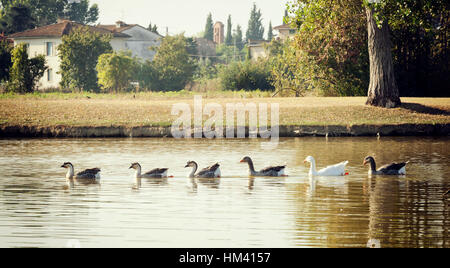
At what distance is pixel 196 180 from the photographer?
18.5m

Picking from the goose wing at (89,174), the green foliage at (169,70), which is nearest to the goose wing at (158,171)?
the goose wing at (89,174)

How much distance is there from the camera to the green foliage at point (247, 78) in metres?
49.6

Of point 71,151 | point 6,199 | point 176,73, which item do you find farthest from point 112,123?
point 176,73

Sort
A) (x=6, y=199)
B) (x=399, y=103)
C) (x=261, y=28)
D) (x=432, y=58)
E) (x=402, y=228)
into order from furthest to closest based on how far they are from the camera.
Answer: (x=261, y=28) < (x=432, y=58) < (x=399, y=103) < (x=6, y=199) < (x=402, y=228)

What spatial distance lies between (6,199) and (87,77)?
50.5 meters

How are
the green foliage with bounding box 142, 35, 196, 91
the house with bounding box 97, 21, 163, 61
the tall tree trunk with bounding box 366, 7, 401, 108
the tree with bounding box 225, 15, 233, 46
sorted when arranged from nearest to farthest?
1. the tall tree trunk with bounding box 366, 7, 401, 108
2. the green foliage with bounding box 142, 35, 196, 91
3. the house with bounding box 97, 21, 163, 61
4. the tree with bounding box 225, 15, 233, 46

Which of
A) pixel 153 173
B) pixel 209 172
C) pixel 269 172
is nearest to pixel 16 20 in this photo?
pixel 153 173

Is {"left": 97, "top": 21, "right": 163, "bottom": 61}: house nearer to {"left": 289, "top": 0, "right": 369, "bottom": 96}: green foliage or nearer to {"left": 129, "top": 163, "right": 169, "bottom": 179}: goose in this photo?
{"left": 289, "top": 0, "right": 369, "bottom": 96}: green foliage

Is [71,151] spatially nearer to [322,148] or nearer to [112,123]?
[112,123]

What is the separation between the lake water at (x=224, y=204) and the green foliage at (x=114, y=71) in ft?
114

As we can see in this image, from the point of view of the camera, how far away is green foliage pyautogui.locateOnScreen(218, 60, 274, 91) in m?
49.6

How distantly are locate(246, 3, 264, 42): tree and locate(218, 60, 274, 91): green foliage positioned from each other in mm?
95943

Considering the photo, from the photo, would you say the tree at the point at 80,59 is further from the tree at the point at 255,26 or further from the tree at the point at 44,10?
the tree at the point at 255,26

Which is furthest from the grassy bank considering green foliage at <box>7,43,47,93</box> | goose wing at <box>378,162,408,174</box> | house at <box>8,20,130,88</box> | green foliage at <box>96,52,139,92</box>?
house at <box>8,20,130,88</box>
